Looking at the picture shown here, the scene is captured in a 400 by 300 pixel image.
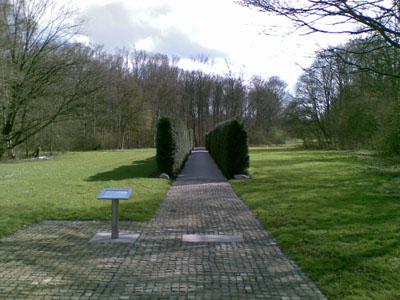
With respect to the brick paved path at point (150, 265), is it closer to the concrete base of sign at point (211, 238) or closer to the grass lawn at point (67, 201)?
the concrete base of sign at point (211, 238)

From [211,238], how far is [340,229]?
A: 2.43 meters

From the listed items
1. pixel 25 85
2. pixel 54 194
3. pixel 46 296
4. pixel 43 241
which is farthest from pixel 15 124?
pixel 46 296

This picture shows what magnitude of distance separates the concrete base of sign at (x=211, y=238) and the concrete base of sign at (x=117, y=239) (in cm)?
88

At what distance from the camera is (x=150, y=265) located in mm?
4613

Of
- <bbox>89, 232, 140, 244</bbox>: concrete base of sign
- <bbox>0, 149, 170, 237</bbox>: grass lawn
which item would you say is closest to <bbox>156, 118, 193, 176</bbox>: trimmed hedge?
<bbox>0, 149, 170, 237</bbox>: grass lawn

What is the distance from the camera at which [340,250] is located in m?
5.08

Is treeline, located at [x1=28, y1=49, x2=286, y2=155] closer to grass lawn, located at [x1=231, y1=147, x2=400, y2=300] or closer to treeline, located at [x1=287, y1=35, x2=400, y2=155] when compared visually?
treeline, located at [x1=287, y1=35, x2=400, y2=155]

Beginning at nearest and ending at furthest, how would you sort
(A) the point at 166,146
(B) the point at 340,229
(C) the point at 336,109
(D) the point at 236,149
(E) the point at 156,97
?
(B) the point at 340,229
(D) the point at 236,149
(A) the point at 166,146
(C) the point at 336,109
(E) the point at 156,97

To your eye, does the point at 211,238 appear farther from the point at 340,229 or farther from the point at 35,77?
the point at 35,77

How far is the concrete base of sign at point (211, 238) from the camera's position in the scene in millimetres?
5789

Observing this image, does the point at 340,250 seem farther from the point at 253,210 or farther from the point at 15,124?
the point at 15,124

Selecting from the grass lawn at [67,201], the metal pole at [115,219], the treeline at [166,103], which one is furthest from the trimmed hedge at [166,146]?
the treeline at [166,103]

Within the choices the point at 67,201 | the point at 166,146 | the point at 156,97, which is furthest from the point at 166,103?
the point at 67,201

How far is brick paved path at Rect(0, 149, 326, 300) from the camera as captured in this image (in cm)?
375
